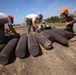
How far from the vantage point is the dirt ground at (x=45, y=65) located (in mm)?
4002

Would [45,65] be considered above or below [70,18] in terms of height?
below

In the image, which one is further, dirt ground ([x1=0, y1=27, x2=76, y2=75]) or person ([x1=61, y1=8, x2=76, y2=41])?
person ([x1=61, y1=8, x2=76, y2=41])

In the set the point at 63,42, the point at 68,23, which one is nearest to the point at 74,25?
the point at 68,23

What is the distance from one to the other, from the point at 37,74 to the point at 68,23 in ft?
13.5

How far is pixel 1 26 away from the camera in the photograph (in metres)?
6.50

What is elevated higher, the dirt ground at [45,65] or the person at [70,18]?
the person at [70,18]

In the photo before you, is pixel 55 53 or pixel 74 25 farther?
pixel 74 25

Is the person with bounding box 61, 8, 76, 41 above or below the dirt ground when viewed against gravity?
above

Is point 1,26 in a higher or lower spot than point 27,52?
higher

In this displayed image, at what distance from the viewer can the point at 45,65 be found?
4.34m

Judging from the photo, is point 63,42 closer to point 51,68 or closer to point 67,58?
point 67,58

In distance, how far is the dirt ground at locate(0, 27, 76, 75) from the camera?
4002 millimetres

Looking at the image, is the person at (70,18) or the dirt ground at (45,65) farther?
the person at (70,18)

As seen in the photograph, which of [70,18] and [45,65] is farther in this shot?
[70,18]
